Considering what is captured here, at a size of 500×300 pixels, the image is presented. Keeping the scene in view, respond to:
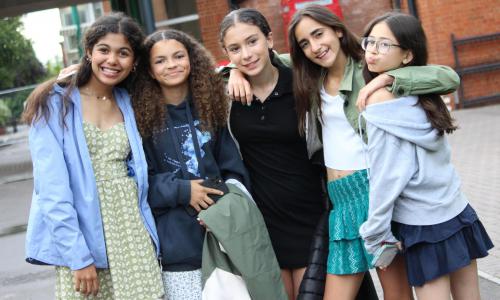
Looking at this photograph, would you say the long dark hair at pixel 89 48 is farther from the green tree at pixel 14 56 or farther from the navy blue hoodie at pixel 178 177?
the green tree at pixel 14 56

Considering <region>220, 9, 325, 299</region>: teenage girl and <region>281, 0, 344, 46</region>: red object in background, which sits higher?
<region>281, 0, 344, 46</region>: red object in background

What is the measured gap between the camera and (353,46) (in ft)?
11.3

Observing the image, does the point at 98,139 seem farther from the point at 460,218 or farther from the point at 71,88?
the point at 460,218

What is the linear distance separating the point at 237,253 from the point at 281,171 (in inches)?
21.2

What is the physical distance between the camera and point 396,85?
117 inches

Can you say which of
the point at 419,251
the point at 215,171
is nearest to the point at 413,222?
the point at 419,251

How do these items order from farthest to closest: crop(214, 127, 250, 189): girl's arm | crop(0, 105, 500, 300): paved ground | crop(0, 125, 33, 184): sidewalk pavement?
Answer: crop(0, 125, 33, 184): sidewalk pavement
crop(0, 105, 500, 300): paved ground
crop(214, 127, 250, 189): girl's arm

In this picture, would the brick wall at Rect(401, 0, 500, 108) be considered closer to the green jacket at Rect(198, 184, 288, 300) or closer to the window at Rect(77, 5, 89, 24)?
the green jacket at Rect(198, 184, 288, 300)

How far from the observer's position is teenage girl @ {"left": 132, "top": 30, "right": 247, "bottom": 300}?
10.8 ft

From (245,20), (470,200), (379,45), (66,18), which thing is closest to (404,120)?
(379,45)

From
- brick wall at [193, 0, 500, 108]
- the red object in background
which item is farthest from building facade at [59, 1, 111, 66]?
the red object in background

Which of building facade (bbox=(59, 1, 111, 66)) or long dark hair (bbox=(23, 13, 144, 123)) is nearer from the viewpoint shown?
long dark hair (bbox=(23, 13, 144, 123))

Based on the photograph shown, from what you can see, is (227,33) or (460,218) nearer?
(460,218)

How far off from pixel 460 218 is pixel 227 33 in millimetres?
1444
